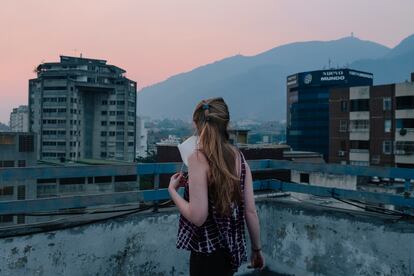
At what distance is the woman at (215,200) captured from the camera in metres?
2.44

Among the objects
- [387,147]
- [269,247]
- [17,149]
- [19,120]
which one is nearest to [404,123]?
[387,147]

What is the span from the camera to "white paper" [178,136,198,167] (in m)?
2.52

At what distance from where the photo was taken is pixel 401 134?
149 feet

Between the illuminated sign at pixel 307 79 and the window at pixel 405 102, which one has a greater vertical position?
the illuminated sign at pixel 307 79

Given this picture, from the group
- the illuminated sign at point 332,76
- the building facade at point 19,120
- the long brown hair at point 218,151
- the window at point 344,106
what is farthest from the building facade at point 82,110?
the long brown hair at point 218,151

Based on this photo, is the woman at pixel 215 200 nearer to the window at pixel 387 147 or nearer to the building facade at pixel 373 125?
the building facade at pixel 373 125

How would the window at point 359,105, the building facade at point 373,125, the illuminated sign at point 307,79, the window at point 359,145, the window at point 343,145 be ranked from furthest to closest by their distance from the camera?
the illuminated sign at point 307,79
the window at point 343,145
the window at point 359,145
the window at point 359,105
the building facade at point 373,125

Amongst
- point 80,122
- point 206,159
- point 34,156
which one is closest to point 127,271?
point 206,159

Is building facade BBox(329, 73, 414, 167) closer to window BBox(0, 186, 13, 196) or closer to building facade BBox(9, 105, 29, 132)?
window BBox(0, 186, 13, 196)

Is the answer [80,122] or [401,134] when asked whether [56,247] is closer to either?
[401,134]

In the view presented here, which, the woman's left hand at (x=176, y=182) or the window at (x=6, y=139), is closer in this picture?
the woman's left hand at (x=176, y=182)

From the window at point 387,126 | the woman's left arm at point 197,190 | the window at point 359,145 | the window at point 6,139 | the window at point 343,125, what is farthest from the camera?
the window at point 343,125

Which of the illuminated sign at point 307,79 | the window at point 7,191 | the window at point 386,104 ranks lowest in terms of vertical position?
the window at point 7,191

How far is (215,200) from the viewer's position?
8.20 feet
